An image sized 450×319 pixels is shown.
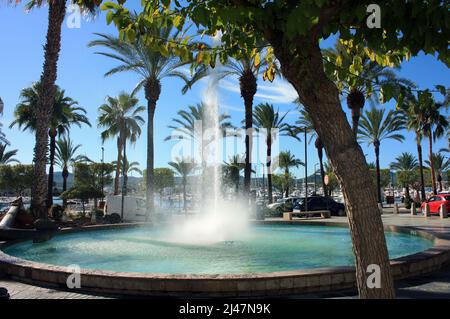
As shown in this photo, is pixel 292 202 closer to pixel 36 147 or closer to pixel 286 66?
pixel 36 147

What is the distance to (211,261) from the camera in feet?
32.6

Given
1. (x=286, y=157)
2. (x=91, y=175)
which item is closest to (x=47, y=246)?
(x=91, y=175)

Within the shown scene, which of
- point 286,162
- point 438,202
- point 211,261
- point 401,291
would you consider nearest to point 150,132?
point 211,261

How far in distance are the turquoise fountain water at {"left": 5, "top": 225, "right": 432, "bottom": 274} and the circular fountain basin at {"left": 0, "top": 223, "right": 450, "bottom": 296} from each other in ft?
0.08

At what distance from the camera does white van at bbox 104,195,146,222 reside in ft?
87.8

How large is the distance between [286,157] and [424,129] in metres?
26.9

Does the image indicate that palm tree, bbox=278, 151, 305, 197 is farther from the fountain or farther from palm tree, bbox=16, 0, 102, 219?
palm tree, bbox=16, 0, 102, 219

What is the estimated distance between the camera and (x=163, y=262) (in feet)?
32.2

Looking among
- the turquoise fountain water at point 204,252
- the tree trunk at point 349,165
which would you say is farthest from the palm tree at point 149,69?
the tree trunk at point 349,165

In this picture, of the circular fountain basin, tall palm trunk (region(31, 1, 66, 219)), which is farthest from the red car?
tall palm trunk (region(31, 1, 66, 219))

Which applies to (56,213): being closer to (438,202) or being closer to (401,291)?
(401,291)

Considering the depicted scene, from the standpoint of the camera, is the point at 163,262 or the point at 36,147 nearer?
the point at 163,262

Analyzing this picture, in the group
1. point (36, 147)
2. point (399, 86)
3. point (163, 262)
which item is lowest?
point (163, 262)

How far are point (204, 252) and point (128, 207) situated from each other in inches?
666
